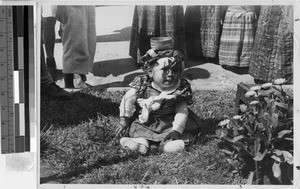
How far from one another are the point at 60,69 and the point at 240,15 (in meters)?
1.00

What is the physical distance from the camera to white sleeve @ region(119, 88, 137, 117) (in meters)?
2.78

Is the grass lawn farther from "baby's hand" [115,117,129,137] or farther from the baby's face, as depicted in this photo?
the baby's face

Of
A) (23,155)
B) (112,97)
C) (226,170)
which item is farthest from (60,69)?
(226,170)

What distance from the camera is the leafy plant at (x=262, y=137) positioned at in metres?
2.61

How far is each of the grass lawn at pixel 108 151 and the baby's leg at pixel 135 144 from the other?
0.10ft

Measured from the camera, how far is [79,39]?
9.14ft

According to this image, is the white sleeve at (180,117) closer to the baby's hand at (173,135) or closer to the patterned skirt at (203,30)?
the baby's hand at (173,135)

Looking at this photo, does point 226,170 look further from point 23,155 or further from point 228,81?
point 23,155

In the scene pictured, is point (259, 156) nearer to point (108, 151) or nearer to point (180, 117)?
point (180, 117)

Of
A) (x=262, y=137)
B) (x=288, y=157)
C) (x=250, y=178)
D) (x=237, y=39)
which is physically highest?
(x=237, y=39)

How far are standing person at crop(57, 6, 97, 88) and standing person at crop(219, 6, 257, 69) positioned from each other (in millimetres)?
702

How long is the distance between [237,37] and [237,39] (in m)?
0.01

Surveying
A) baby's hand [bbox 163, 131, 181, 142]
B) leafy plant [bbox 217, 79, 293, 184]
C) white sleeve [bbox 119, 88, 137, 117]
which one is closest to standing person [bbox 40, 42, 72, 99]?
white sleeve [bbox 119, 88, 137, 117]

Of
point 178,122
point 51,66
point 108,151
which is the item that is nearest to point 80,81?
point 51,66
